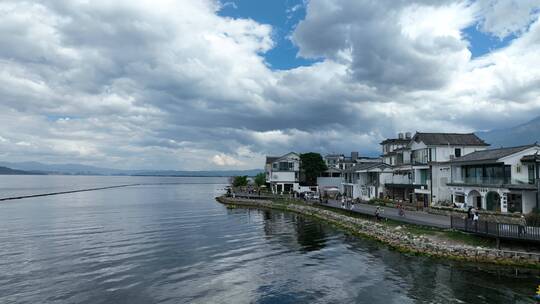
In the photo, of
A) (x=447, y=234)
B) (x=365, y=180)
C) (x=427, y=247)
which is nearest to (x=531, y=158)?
(x=447, y=234)

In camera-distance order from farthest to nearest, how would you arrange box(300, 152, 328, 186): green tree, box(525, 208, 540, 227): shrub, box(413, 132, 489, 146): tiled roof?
1. box(300, 152, 328, 186): green tree
2. box(413, 132, 489, 146): tiled roof
3. box(525, 208, 540, 227): shrub

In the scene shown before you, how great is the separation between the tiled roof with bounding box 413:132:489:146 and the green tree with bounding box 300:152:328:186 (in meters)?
43.6

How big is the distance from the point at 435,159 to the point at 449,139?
4.85 m

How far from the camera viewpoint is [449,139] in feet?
199

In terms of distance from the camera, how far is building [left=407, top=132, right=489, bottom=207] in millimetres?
56938

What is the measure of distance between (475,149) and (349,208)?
22.9m

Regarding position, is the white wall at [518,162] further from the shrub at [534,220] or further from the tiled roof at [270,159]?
the tiled roof at [270,159]

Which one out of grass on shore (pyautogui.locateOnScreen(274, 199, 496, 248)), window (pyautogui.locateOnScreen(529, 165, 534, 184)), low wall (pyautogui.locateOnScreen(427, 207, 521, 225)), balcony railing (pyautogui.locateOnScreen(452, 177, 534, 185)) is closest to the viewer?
grass on shore (pyautogui.locateOnScreen(274, 199, 496, 248))

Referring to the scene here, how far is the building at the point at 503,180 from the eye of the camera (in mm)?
41728

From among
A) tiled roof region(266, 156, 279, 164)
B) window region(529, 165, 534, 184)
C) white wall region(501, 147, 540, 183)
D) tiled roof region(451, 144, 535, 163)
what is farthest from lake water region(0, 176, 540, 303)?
tiled roof region(266, 156, 279, 164)

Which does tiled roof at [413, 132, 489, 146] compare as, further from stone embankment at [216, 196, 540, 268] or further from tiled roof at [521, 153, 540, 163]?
stone embankment at [216, 196, 540, 268]

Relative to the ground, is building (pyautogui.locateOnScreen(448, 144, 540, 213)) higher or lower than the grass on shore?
higher

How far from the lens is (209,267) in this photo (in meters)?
30.1

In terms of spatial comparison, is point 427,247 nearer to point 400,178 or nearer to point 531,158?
point 531,158
